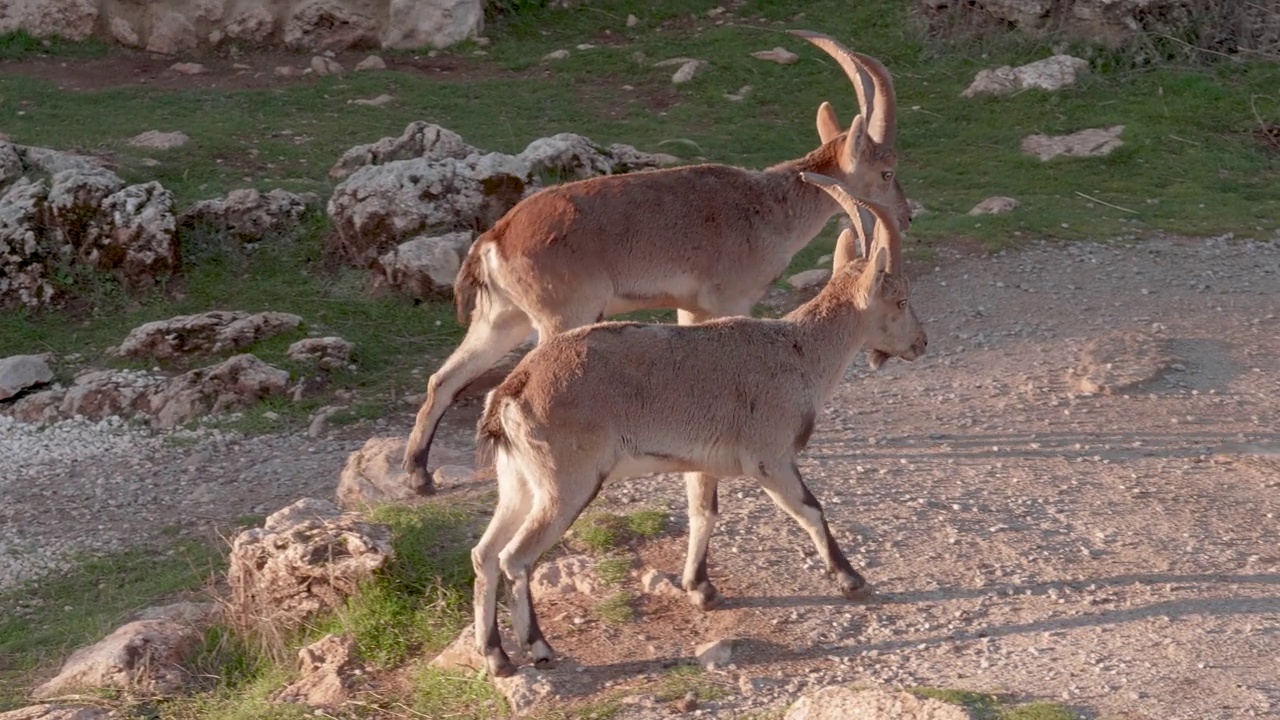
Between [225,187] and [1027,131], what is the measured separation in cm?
736

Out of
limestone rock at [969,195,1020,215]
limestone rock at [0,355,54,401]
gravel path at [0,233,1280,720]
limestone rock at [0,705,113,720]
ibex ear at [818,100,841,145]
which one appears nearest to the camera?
gravel path at [0,233,1280,720]

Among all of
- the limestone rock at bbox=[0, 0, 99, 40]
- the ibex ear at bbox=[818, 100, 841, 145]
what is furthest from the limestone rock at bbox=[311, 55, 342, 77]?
the ibex ear at bbox=[818, 100, 841, 145]

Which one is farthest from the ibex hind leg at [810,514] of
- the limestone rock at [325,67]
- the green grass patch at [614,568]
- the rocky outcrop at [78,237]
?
the limestone rock at [325,67]

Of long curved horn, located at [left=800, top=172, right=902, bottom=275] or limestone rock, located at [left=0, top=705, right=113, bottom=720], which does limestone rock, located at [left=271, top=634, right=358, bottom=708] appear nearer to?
limestone rock, located at [left=0, top=705, right=113, bottom=720]

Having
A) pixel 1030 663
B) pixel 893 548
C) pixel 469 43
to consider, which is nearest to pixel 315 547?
pixel 893 548

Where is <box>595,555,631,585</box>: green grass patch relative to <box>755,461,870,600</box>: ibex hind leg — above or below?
below

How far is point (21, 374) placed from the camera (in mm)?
10203

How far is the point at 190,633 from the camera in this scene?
7.05 metres

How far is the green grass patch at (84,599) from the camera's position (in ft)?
23.7

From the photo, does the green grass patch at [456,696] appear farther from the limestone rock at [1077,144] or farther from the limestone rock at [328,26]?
the limestone rock at [328,26]

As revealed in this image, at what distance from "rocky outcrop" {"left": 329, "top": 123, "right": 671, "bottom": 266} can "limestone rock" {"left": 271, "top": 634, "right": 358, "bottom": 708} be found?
5216 millimetres

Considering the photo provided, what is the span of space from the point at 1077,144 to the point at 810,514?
8769 mm

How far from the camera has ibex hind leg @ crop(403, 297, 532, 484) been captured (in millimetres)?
8055

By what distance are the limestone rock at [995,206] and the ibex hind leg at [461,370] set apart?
17.7 feet
